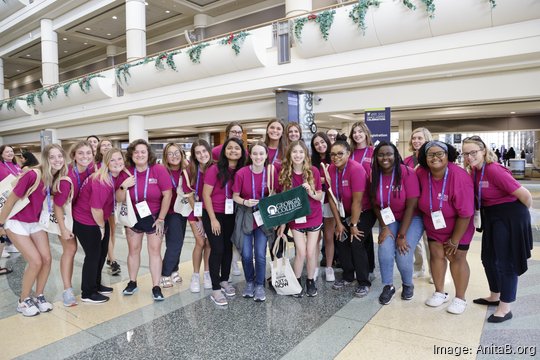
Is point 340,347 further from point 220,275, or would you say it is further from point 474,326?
point 220,275

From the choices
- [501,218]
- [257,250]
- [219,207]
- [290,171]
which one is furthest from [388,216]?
A: [219,207]

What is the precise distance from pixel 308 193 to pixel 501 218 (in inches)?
58.2

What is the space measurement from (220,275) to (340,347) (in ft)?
4.79

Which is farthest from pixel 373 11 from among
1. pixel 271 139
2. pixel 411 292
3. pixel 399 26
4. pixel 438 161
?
pixel 411 292

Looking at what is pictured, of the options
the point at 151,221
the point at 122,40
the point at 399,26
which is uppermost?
the point at 122,40

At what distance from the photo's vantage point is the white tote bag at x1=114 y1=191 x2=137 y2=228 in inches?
122

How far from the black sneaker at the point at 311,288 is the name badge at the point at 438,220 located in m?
1.22

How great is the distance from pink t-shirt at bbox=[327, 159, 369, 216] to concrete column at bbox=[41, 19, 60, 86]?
15689mm

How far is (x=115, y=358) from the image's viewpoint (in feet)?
7.59

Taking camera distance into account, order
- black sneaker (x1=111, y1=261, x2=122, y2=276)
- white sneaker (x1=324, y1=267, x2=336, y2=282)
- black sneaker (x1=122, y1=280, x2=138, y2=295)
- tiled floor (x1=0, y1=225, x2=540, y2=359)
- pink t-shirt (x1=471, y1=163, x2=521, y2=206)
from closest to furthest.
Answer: tiled floor (x1=0, y1=225, x2=540, y2=359), pink t-shirt (x1=471, y1=163, x2=521, y2=206), black sneaker (x1=122, y1=280, x2=138, y2=295), white sneaker (x1=324, y1=267, x2=336, y2=282), black sneaker (x1=111, y1=261, x2=122, y2=276)

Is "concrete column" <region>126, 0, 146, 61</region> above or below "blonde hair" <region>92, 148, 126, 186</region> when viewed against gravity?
above

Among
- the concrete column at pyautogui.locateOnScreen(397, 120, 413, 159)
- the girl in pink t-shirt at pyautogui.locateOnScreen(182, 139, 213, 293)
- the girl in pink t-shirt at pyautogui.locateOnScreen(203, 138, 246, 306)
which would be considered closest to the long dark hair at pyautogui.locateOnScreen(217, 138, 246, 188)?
the girl in pink t-shirt at pyautogui.locateOnScreen(203, 138, 246, 306)

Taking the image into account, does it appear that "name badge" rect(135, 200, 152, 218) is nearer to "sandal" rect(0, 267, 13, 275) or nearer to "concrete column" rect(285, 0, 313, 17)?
"sandal" rect(0, 267, 13, 275)

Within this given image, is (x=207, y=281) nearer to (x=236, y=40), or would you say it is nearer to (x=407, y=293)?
(x=407, y=293)
